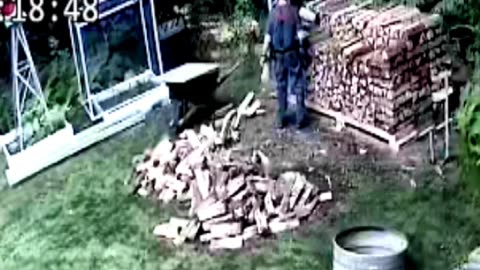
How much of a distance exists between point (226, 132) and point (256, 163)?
58 cm

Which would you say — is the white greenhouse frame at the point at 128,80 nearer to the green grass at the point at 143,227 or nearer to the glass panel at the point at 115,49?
the glass panel at the point at 115,49

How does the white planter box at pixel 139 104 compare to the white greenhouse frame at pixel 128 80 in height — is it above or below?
below

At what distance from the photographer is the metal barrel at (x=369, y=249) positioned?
6.24 m

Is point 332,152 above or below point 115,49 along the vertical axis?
below

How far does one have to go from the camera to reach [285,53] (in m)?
8.39

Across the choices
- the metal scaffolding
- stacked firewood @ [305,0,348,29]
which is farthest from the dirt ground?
the metal scaffolding

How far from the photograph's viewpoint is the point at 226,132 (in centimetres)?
841

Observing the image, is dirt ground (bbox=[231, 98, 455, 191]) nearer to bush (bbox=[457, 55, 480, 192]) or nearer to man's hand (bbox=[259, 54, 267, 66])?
man's hand (bbox=[259, 54, 267, 66])

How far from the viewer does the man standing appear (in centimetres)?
827

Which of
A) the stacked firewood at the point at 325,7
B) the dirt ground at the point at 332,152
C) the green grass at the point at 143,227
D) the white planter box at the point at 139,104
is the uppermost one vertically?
the stacked firewood at the point at 325,7

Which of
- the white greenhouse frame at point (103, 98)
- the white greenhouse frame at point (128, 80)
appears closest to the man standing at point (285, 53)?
the white greenhouse frame at point (103, 98)

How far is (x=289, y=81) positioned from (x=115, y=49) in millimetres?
1371

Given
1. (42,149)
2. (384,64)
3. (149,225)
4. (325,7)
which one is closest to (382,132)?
(384,64)

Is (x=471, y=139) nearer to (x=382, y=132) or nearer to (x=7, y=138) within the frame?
(x=382, y=132)
